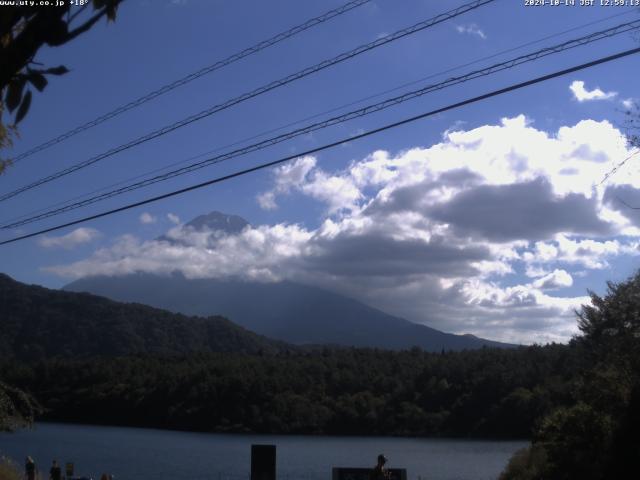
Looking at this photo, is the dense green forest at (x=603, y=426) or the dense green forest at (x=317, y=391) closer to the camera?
the dense green forest at (x=603, y=426)

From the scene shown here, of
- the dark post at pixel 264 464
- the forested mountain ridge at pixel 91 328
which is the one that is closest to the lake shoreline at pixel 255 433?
the forested mountain ridge at pixel 91 328

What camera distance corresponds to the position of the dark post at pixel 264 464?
1577 centimetres

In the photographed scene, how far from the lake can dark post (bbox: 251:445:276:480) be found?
940 inches

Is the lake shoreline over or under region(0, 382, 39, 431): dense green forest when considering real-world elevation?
under

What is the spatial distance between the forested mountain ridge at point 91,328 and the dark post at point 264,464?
372 feet

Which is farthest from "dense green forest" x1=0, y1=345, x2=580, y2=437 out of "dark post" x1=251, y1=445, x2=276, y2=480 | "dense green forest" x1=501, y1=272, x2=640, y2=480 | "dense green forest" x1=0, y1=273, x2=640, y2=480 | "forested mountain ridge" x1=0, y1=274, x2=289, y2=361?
"dark post" x1=251, y1=445, x2=276, y2=480

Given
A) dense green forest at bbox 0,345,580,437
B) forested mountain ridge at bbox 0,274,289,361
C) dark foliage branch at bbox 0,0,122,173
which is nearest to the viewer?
dark foliage branch at bbox 0,0,122,173

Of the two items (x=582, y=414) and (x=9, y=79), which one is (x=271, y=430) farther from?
(x=9, y=79)

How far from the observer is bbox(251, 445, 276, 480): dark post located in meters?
15.8

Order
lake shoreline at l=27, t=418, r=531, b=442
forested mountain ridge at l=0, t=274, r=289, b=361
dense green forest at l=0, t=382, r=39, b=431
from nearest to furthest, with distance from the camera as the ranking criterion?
dense green forest at l=0, t=382, r=39, b=431 < lake shoreline at l=27, t=418, r=531, b=442 < forested mountain ridge at l=0, t=274, r=289, b=361

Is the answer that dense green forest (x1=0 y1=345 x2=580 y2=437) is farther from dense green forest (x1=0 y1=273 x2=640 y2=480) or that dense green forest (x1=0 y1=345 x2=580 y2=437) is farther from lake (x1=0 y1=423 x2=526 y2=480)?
lake (x1=0 y1=423 x2=526 y2=480)

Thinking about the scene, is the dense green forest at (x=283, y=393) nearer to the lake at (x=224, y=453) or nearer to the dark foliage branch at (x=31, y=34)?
the lake at (x=224, y=453)

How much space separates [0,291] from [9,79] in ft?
506

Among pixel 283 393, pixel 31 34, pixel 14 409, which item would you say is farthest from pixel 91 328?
pixel 31 34
